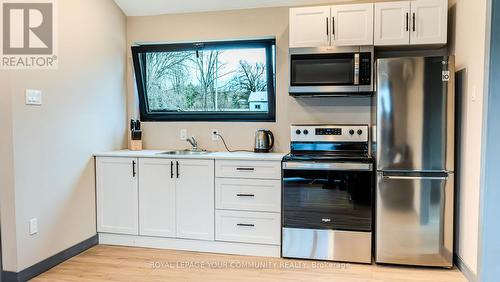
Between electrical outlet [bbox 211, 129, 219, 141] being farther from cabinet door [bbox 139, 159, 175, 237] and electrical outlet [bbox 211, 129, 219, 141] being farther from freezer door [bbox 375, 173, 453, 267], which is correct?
freezer door [bbox 375, 173, 453, 267]

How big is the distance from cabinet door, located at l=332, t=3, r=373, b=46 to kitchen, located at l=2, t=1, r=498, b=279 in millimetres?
101

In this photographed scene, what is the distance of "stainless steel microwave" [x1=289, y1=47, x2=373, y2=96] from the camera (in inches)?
121

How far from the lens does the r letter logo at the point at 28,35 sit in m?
2.56

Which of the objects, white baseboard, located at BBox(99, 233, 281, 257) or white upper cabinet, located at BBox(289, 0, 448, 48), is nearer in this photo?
white upper cabinet, located at BBox(289, 0, 448, 48)

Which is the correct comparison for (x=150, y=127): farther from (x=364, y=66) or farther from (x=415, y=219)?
(x=415, y=219)

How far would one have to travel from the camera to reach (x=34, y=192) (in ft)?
8.79

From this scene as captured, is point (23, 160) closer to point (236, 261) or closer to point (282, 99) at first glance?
point (236, 261)

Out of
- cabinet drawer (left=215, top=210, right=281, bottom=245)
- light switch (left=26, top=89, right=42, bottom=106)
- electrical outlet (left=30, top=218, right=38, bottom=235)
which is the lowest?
cabinet drawer (left=215, top=210, right=281, bottom=245)

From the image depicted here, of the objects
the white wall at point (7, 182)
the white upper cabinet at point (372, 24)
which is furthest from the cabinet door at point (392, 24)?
the white wall at point (7, 182)

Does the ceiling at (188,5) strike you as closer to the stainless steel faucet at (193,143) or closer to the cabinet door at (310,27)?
the cabinet door at (310,27)

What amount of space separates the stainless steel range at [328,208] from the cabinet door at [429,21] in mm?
1132

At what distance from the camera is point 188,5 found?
365 centimetres

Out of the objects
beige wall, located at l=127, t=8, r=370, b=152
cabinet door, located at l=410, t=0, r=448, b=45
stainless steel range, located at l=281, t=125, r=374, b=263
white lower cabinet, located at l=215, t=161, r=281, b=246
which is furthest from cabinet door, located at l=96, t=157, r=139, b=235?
cabinet door, located at l=410, t=0, r=448, b=45

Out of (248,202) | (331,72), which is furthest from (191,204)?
(331,72)
